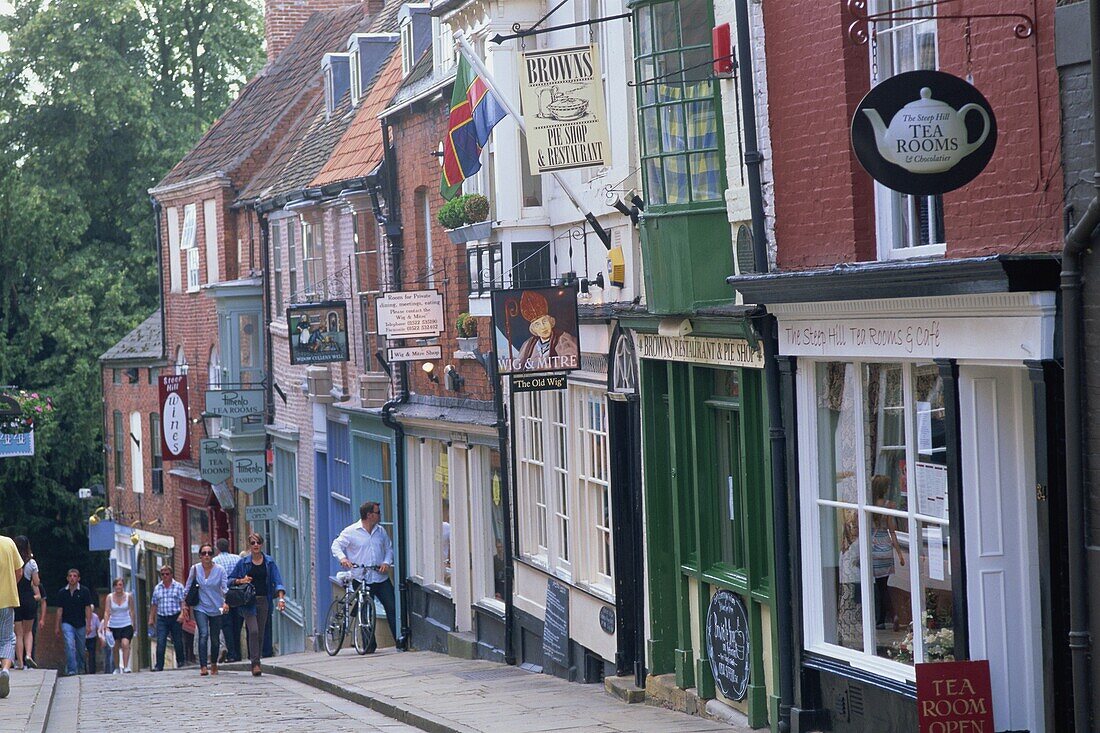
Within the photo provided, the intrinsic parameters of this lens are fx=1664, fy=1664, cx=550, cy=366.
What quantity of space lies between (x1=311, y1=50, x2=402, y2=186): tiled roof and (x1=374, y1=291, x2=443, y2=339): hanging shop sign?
11.0ft

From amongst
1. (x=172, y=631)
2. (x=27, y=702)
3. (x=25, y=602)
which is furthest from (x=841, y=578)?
(x=172, y=631)

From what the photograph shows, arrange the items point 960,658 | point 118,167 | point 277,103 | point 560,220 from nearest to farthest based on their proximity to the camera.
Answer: point 960,658
point 560,220
point 277,103
point 118,167

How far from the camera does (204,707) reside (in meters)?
17.2

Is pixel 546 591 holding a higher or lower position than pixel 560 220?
lower

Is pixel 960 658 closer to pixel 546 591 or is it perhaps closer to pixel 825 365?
pixel 825 365

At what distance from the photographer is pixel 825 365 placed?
447 inches

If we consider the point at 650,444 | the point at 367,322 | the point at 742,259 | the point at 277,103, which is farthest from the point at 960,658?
the point at 277,103

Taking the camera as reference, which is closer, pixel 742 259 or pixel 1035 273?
pixel 1035 273

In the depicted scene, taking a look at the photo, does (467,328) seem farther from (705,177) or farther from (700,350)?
(705,177)

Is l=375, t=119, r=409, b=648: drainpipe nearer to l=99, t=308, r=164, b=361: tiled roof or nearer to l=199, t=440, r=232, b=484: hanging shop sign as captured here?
l=199, t=440, r=232, b=484: hanging shop sign

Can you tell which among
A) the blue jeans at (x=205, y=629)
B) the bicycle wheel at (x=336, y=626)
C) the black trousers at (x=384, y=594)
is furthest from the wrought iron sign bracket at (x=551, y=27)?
the blue jeans at (x=205, y=629)

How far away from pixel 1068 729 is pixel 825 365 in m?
3.26

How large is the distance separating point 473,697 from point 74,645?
494 inches

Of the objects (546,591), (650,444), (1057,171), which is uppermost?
(1057,171)
